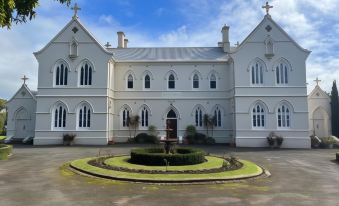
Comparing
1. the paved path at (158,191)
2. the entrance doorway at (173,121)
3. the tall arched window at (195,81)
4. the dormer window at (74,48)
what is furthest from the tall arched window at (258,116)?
the dormer window at (74,48)

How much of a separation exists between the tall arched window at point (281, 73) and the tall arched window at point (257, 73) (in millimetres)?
1499

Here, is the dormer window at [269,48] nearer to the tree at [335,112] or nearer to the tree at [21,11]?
the tree at [335,112]

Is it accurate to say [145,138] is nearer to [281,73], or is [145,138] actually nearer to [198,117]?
[198,117]

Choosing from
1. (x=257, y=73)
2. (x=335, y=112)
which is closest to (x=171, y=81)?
(x=257, y=73)

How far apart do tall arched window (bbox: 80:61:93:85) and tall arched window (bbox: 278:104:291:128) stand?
19.5 m

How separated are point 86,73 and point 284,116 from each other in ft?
67.5

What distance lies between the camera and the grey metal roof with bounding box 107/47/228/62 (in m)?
33.2

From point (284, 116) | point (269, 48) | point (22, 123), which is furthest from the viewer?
point (22, 123)

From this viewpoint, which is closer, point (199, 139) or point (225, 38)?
point (199, 139)

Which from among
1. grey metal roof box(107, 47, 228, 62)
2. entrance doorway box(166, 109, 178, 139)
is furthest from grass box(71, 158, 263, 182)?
grey metal roof box(107, 47, 228, 62)

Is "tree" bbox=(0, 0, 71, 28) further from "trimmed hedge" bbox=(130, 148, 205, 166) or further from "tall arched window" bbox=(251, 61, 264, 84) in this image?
"tall arched window" bbox=(251, 61, 264, 84)

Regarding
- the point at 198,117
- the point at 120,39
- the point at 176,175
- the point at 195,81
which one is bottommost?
the point at 176,175

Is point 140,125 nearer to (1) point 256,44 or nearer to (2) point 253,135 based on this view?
(2) point 253,135

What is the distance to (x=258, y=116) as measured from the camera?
1144 inches
